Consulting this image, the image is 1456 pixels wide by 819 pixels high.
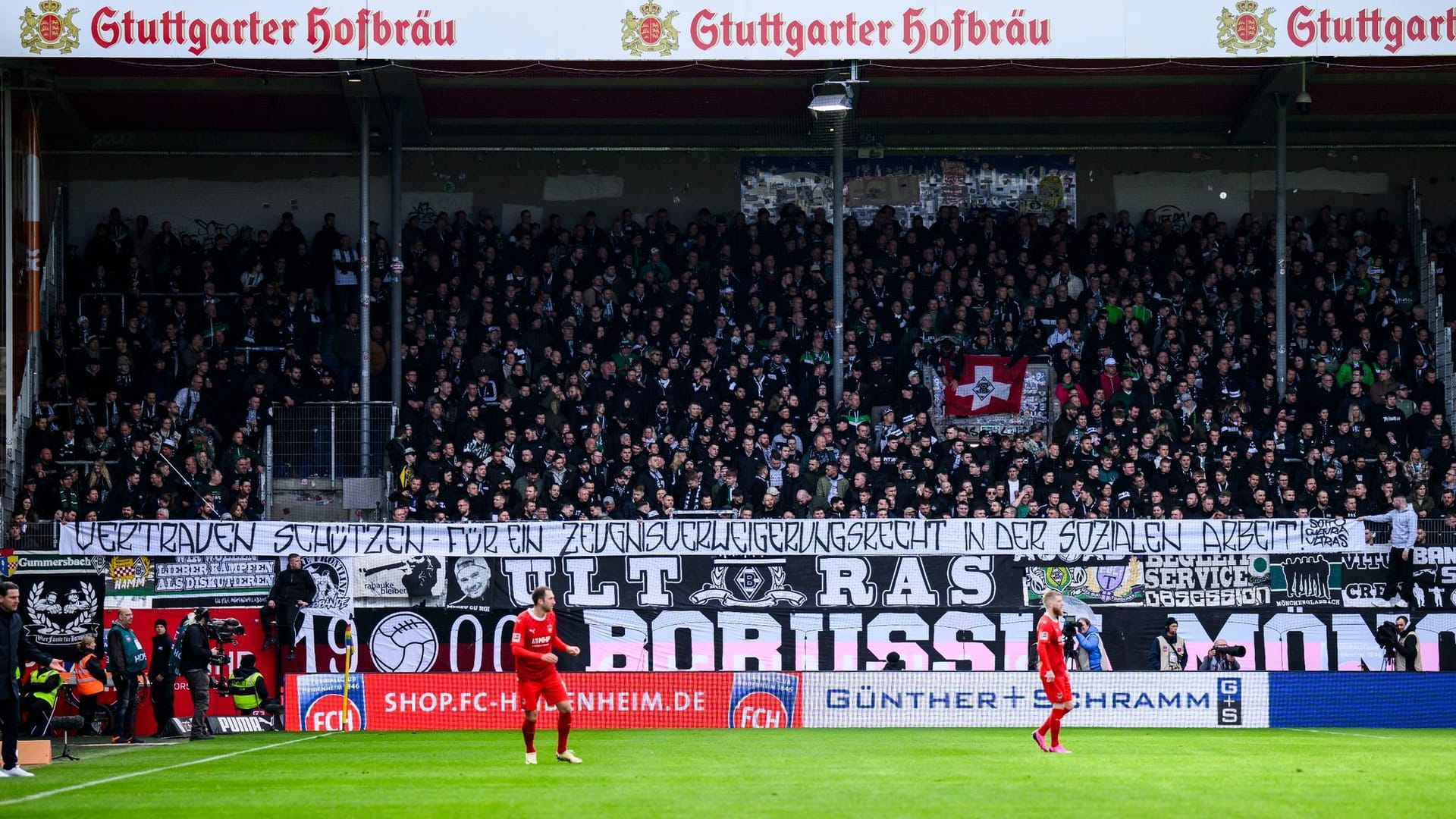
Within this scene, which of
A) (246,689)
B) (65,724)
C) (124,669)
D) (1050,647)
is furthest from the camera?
(246,689)

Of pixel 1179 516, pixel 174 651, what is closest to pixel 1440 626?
pixel 1179 516

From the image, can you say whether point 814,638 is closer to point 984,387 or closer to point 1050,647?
point 984,387

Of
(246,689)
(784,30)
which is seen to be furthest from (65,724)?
(784,30)

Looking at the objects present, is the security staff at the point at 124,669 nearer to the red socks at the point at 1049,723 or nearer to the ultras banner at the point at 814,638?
the ultras banner at the point at 814,638

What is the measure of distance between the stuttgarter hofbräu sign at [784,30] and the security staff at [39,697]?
39.4ft

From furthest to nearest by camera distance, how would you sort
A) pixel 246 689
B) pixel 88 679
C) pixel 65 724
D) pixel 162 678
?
pixel 246 689
pixel 162 678
pixel 88 679
pixel 65 724

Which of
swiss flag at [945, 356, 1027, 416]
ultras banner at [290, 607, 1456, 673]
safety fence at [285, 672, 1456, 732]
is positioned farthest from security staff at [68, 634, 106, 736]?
swiss flag at [945, 356, 1027, 416]

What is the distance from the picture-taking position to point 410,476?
2903cm

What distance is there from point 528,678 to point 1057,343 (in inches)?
721

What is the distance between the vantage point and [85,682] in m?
23.1

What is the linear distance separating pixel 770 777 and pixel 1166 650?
41.5ft

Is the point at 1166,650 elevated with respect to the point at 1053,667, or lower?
lower

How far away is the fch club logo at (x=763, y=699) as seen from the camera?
24953 millimetres

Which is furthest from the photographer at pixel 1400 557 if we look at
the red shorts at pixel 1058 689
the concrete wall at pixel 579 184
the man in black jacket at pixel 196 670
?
the man in black jacket at pixel 196 670
